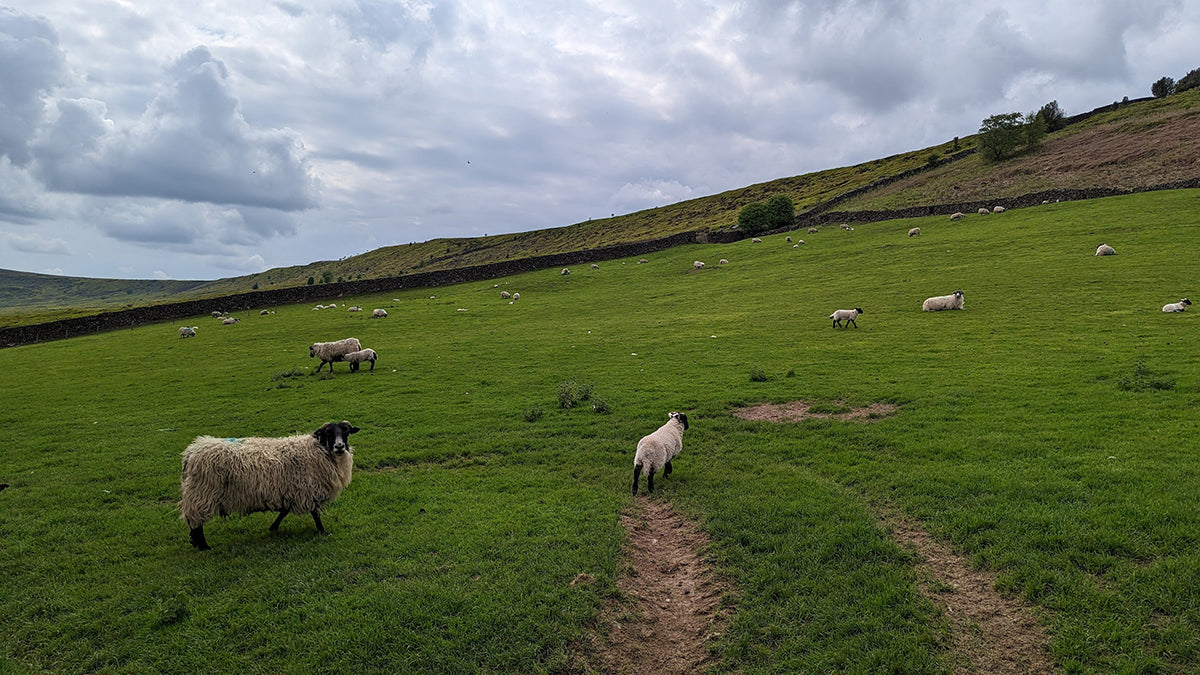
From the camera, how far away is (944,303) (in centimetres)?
2612

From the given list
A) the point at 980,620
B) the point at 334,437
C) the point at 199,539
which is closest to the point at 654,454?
the point at 980,620

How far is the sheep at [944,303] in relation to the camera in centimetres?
2592

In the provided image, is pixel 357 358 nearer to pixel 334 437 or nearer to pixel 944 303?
pixel 334 437

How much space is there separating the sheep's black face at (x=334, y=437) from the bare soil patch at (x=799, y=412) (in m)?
10.0

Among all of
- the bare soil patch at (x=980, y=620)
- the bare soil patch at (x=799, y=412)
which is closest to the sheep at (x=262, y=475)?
the bare soil patch at (x=980, y=620)

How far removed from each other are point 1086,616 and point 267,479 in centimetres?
1147

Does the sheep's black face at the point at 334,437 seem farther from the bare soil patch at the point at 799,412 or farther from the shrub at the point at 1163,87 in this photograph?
the shrub at the point at 1163,87

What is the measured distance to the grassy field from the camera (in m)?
6.61

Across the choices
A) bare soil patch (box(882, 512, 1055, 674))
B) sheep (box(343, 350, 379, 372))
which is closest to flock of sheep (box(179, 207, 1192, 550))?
bare soil patch (box(882, 512, 1055, 674))

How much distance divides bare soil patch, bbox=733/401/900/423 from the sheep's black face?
10004mm

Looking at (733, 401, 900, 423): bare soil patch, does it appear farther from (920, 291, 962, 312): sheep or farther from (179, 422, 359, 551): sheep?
(920, 291, 962, 312): sheep

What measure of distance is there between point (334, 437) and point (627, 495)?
5.57m

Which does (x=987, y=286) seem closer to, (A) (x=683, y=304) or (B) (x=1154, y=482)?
(A) (x=683, y=304)

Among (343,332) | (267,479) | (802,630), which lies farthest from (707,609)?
(343,332)
